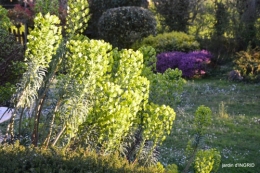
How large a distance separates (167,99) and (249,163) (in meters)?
1.93

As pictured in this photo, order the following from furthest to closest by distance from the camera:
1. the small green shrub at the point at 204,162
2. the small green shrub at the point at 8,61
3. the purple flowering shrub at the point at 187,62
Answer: the purple flowering shrub at the point at 187,62 < the small green shrub at the point at 8,61 < the small green shrub at the point at 204,162

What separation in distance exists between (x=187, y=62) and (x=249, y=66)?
169 centimetres

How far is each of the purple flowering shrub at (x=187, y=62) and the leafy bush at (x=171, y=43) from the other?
558 mm

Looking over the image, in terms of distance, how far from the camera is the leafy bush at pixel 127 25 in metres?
12.9

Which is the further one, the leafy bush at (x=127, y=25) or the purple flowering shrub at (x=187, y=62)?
the leafy bush at (x=127, y=25)

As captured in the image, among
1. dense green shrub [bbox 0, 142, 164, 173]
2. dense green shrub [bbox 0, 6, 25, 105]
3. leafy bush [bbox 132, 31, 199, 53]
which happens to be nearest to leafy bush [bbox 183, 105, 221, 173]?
dense green shrub [bbox 0, 142, 164, 173]

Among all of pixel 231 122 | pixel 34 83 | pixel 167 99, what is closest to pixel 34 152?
pixel 34 83

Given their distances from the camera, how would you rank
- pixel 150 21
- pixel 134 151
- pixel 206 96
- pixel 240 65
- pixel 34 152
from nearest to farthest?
pixel 34 152 < pixel 134 151 < pixel 206 96 < pixel 240 65 < pixel 150 21

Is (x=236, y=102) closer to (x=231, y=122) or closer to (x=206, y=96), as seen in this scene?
(x=206, y=96)

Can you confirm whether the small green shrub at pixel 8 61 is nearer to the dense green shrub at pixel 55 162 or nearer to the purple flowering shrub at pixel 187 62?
the dense green shrub at pixel 55 162

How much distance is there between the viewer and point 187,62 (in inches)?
440

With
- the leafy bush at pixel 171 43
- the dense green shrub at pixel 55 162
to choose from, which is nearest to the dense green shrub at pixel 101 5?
the leafy bush at pixel 171 43

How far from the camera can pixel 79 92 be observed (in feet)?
9.67

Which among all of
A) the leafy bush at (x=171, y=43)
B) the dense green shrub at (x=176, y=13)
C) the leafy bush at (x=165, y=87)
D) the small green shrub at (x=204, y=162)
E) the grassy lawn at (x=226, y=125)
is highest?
the dense green shrub at (x=176, y=13)
